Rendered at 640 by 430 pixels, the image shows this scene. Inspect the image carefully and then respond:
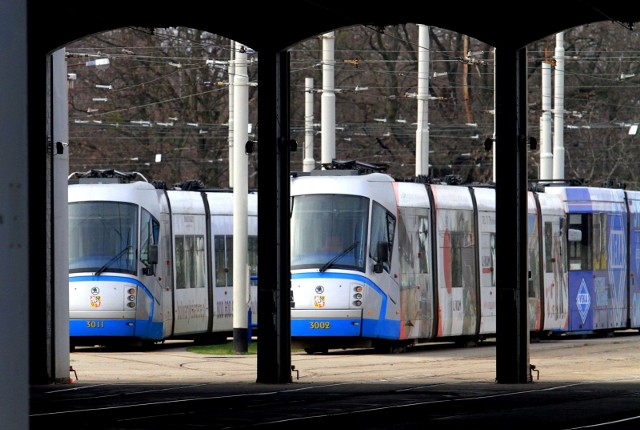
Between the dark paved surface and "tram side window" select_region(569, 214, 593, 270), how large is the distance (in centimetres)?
724

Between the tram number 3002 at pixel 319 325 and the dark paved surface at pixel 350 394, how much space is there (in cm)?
60

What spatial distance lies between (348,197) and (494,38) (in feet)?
31.4

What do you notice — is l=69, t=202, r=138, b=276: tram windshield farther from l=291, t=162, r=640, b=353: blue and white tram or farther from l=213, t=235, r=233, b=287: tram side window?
l=291, t=162, r=640, b=353: blue and white tram

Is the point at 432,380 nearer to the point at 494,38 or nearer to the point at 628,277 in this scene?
the point at 494,38

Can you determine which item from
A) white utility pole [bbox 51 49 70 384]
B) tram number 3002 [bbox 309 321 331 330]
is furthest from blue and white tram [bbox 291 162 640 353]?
white utility pole [bbox 51 49 70 384]

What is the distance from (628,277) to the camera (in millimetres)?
38406

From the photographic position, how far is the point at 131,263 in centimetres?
3045

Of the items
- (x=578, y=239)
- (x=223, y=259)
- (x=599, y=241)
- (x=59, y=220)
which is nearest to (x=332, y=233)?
(x=223, y=259)

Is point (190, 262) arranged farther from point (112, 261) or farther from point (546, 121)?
point (546, 121)

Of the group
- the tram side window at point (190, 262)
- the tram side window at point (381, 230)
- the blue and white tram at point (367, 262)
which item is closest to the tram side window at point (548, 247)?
the blue and white tram at point (367, 262)

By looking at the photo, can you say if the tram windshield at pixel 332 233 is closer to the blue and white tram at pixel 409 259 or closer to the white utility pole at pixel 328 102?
the blue and white tram at pixel 409 259

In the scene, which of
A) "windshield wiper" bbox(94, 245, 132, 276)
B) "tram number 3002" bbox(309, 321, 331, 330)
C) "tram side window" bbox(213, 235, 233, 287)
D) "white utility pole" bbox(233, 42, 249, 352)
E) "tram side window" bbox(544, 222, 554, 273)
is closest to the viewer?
"tram number 3002" bbox(309, 321, 331, 330)

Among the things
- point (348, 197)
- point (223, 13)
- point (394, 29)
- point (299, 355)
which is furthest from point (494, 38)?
point (394, 29)

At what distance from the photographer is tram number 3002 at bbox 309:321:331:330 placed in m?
27.9
